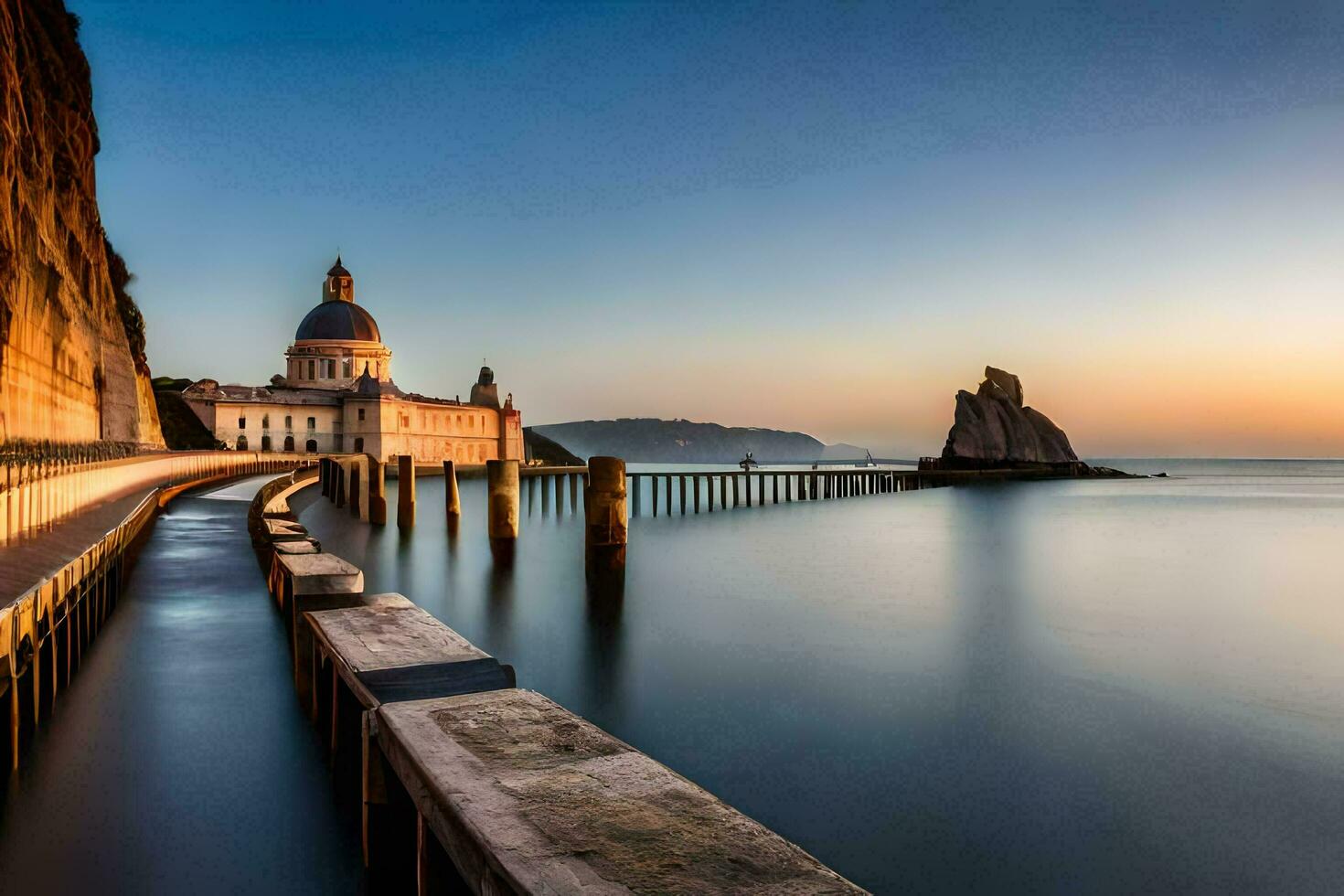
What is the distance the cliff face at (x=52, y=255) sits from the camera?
1212cm

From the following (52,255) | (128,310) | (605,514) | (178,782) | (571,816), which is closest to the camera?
(571,816)

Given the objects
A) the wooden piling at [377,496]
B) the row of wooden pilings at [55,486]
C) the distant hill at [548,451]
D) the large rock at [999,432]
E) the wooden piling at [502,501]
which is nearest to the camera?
the row of wooden pilings at [55,486]

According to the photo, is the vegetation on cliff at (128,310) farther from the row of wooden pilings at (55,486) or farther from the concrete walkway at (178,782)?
the concrete walkway at (178,782)

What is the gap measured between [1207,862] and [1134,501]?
49392 millimetres

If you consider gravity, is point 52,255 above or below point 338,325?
below

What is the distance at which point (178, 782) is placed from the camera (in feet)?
14.7

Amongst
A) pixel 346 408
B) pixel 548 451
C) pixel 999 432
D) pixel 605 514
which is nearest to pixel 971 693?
pixel 605 514

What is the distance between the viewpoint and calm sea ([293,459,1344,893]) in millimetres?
5566

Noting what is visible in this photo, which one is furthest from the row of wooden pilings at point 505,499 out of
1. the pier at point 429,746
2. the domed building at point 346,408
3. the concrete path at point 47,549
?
the domed building at point 346,408

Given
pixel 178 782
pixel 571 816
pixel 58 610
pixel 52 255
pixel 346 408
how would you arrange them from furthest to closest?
pixel 346 408 < pixel 52 255 < pixel 58 610 < pixel 178 782 < pixel 571 816

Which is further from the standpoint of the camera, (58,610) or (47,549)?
(47,549)

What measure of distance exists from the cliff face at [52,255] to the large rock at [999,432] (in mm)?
67460

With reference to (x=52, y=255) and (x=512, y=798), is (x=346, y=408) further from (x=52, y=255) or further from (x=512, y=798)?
(x=512, y=798)

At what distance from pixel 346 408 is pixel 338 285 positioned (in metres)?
19.1
